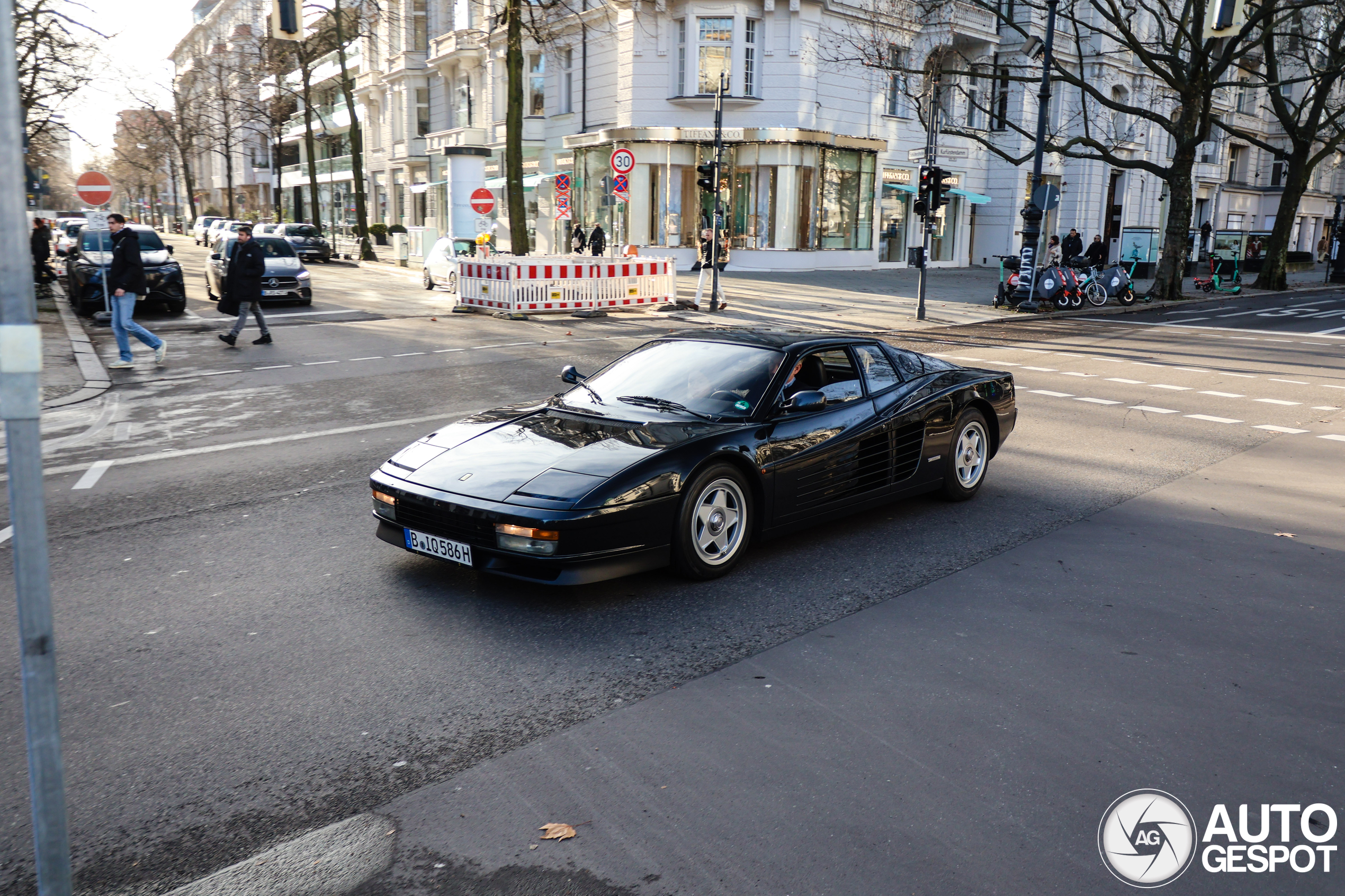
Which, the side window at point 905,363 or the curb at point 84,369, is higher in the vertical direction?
the side window at point 905,363

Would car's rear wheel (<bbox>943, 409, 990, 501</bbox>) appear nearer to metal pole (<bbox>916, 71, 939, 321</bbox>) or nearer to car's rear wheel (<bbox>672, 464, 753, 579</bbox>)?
car's rear wheel (<bbox>672, 464, 753, 579</bbox>)

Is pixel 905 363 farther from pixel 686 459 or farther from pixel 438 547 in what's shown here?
pixel 438 547

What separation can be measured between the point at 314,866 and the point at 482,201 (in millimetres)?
25490

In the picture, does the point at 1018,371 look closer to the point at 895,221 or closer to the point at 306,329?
the point at 306,329

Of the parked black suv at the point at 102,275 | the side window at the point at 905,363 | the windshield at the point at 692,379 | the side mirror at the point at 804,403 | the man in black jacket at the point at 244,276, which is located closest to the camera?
the side mirror at the point at 804,403

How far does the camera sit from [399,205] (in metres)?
58.6

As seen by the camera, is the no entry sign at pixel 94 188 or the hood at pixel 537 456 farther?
the no entry sign at pixel 94 188

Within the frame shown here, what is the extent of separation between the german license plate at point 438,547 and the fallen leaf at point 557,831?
212 centimetres

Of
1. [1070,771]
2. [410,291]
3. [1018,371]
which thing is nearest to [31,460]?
[1070,771]

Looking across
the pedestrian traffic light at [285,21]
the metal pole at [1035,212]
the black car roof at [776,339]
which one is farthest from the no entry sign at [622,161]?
the black car roof at [776,339]

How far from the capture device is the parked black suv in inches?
848

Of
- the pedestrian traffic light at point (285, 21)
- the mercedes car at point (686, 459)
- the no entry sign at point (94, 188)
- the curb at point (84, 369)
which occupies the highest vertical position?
the pedestrian traffic light at point (285, 21)

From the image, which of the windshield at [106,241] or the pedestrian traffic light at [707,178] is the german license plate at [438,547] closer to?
the windshield at [106,241]

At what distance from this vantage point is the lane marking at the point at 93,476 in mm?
8039
